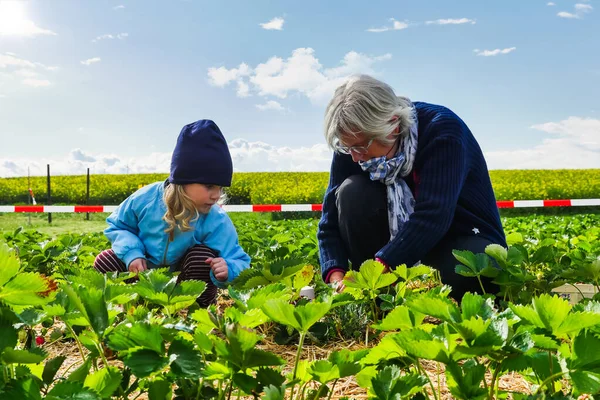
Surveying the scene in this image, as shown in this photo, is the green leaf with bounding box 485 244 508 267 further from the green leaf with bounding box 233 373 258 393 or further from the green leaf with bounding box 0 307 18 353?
the green leaf with bounding box 0 307 18 353

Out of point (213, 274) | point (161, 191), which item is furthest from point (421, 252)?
→ point (161, 191)

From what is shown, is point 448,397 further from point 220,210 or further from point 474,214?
point 220,210

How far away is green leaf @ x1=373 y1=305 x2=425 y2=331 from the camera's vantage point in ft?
3.61

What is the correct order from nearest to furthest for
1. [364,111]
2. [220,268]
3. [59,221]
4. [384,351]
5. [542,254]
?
[384,351]
[542,254]
[364,111]
[220,268]
[59,221]

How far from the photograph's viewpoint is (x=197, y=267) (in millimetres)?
2846

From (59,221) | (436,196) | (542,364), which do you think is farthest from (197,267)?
(59,221)

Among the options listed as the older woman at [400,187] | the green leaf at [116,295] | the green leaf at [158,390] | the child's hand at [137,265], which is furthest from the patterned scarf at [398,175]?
the green leaf at [158,390]

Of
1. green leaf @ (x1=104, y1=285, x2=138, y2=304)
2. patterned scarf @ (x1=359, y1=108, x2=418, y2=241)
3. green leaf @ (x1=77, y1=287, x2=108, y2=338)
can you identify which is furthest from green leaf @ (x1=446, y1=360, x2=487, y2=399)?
patterned scarf @ (x1=359, y1=108, x2=418, y2=241)

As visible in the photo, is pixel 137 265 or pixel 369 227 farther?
pixel 369 227

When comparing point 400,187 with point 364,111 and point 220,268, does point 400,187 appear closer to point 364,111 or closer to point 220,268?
point 364,111

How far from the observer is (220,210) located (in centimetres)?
315

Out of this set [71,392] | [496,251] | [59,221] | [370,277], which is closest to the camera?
[71,392]

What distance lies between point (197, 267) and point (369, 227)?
0.91m

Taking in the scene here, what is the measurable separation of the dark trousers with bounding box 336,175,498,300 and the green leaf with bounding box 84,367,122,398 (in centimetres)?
206
